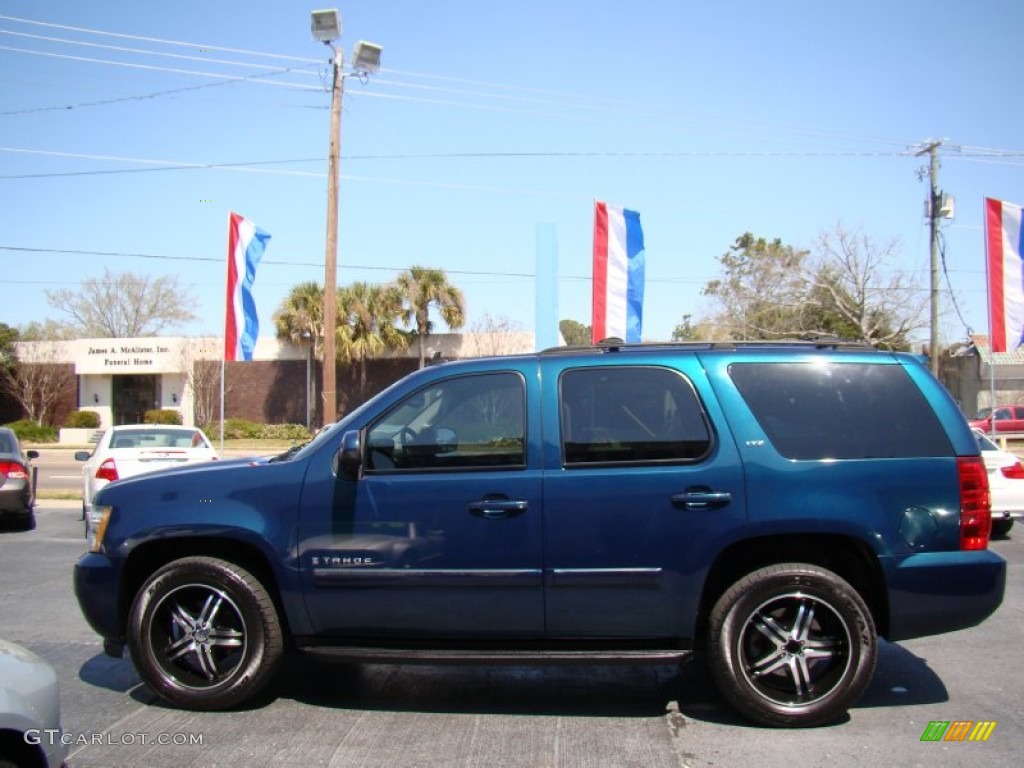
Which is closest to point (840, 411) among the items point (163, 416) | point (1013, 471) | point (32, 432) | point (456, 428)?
point (456, 428)

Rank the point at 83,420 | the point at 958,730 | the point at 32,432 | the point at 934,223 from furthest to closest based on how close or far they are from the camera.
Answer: the point at 83,420
the point at 32,432
the point at 934,223
the point at 958,730

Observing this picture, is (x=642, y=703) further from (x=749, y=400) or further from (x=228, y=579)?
(x=228, y=579)

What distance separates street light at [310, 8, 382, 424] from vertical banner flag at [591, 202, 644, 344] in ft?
20.0

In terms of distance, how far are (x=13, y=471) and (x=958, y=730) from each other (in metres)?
12.0

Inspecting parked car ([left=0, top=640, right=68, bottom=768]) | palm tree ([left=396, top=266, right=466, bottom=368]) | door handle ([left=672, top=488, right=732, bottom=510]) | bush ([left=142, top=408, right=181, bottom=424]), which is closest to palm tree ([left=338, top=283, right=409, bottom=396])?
palm tree ([left=396, top=266, right=466, bottom=368])

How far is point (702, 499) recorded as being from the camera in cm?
459

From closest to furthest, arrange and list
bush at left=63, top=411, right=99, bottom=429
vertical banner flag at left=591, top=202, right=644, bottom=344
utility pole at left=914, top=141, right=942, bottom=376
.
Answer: vertical banner flag at left=591, top=202, right=644, bottom=344
utility pole at left=914, top=141, right=942, bottom=376
bush at left=63, top=411, right=99, bottom=429

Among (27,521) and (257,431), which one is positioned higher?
(257,431)

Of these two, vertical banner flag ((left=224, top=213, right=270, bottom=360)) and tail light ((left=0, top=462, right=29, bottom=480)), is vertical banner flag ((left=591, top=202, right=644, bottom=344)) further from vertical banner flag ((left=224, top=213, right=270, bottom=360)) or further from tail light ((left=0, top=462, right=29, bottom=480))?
tail light ((left=0, top=462, right=29, bottom=480))

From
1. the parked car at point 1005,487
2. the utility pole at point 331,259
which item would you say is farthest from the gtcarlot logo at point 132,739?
the utility pole at point 331,259

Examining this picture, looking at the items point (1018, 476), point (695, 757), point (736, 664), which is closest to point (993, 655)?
point (736, 664)

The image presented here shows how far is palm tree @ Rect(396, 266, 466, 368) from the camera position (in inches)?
1367

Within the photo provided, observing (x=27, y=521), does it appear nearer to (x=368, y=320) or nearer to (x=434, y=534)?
(x=434, y=534)

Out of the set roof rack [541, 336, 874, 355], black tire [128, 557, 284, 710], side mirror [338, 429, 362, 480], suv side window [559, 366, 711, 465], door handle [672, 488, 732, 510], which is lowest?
black tire [128, 557, 284, 710]
